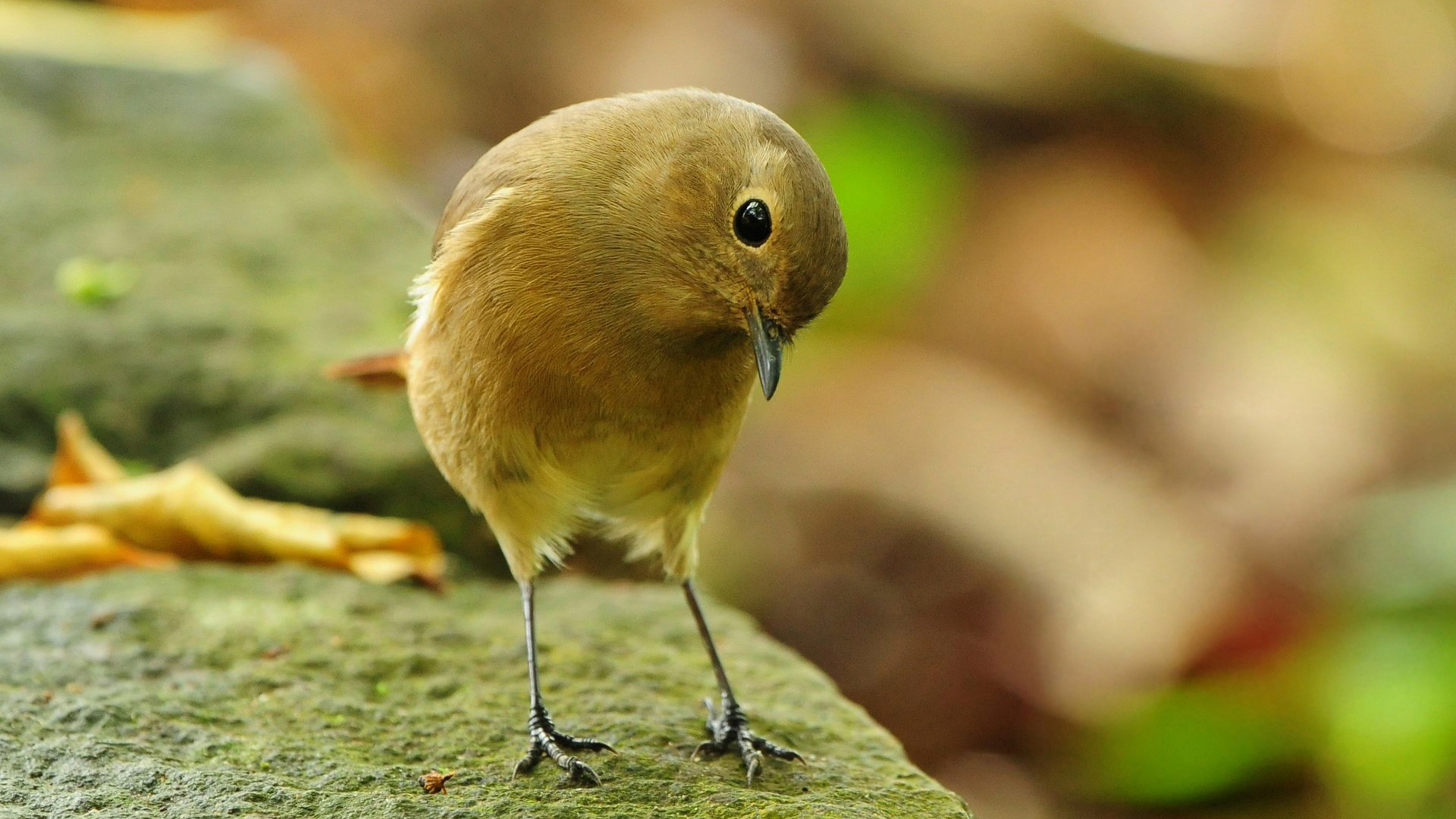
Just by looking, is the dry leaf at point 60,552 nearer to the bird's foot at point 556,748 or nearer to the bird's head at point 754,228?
the bird's foot at point 556,748

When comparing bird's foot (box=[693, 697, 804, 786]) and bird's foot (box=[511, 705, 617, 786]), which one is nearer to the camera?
bird's foot (box=[511, 705, 617, 786])

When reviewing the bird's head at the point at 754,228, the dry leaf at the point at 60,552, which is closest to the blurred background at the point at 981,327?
the dry leaf at the point at 60,552

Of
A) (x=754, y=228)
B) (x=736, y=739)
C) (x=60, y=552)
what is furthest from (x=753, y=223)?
(x=60, y=552)

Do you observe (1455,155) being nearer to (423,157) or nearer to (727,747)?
(423,157)

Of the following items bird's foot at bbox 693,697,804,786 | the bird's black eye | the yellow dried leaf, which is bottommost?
the yellow dried leaf

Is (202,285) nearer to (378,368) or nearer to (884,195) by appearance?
(378,368)

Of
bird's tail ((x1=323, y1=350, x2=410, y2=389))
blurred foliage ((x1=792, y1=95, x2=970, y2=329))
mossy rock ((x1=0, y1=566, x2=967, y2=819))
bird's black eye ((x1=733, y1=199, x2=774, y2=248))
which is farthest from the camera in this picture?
blurred foliage ((x1=792, y1=95, x2=970, y2=329))

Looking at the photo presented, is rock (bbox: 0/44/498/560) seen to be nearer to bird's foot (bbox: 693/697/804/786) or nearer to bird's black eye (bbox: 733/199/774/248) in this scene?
bird's foot (bbox: 693/697/804/786)

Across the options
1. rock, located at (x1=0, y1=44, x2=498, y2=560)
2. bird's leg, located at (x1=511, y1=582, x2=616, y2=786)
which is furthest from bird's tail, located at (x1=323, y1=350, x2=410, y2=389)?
bird's leg, located at (x1=511, y1=582, x2=616, y2=786)
